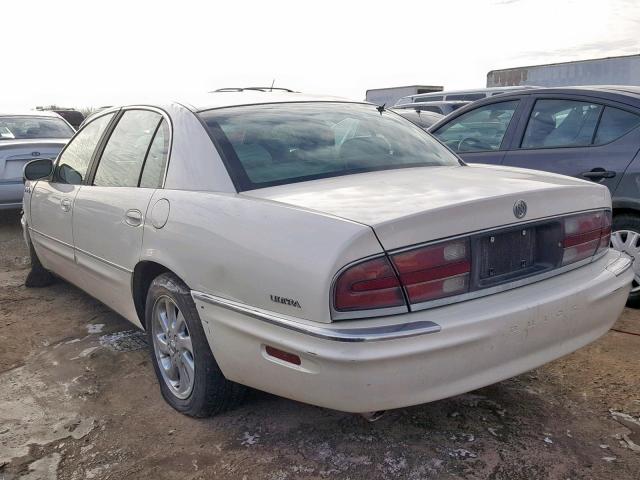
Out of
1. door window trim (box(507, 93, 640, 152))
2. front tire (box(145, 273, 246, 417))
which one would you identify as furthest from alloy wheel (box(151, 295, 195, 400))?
door window trim (box(507, 93, 640, 152))

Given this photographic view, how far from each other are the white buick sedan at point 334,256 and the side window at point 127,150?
0.02m

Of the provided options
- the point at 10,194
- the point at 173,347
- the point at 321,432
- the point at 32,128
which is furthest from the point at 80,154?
the point at 32,128

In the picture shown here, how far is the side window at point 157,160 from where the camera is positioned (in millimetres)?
3234

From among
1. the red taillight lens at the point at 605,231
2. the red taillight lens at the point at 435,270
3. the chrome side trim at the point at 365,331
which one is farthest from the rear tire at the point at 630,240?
the chrome side trim at the point at 365,331

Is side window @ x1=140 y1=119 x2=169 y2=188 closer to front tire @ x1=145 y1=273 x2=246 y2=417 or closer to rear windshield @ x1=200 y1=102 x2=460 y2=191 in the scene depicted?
rear windshield @ x1=200 y1=102 x2=460 y2=191

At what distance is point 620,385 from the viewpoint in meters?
3.23

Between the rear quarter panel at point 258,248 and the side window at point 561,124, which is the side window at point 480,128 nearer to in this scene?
the side window at point 561,124

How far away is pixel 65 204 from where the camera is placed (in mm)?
4145

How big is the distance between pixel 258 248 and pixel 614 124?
316cm

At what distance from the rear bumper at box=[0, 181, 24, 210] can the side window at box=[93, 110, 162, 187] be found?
4493 mm

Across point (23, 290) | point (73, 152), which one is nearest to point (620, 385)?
point (73, 152)

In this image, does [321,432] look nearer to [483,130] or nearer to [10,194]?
[483,130]

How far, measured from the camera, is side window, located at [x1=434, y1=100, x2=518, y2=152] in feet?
16.7

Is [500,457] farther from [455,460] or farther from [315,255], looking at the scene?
[315,255]
